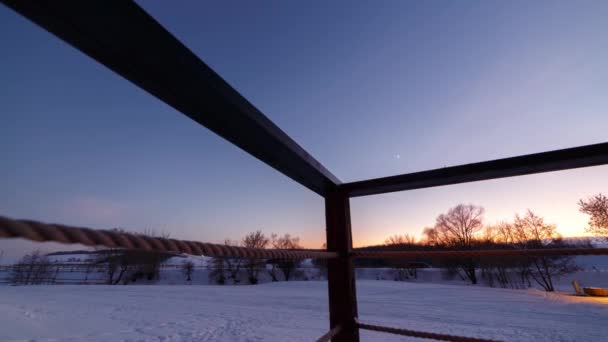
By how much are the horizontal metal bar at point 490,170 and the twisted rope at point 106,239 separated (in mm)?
763

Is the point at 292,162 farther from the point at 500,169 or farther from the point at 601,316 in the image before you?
the point at 601,316

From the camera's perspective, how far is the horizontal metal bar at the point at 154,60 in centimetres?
42

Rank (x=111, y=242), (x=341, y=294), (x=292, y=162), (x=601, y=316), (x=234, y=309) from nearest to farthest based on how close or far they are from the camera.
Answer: (x=111, y=242)
(x=292, y=162)
(x=341, y=294)
(x=601, y=316)
(x=234, y=309)

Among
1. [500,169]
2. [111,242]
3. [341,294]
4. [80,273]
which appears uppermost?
[500,169]

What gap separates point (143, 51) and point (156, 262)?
96.8 ft

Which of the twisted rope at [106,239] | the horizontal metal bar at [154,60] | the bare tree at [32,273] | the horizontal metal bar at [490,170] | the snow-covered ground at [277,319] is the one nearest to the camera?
the twisted rope at [106,239]

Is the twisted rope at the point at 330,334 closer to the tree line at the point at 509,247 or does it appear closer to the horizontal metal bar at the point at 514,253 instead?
the horizontal metal bar at the point at 514,253

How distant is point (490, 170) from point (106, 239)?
1250 mm

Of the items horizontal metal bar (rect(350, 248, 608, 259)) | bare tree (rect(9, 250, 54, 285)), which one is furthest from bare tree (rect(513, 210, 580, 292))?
bare tree (rect(9, 250, 54, 285))

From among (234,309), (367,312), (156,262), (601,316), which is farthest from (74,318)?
(156,262)

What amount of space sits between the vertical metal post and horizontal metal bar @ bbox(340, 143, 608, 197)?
4.1 inches

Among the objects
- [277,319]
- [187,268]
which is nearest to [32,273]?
[187,268]

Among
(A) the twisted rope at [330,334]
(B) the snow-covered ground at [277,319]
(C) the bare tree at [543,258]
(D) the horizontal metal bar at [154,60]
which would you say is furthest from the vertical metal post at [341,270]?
(C) the bare tree at [543,258]

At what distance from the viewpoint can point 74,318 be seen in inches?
310
